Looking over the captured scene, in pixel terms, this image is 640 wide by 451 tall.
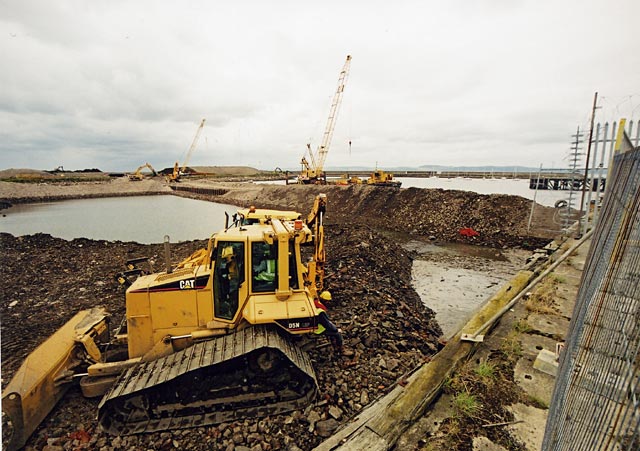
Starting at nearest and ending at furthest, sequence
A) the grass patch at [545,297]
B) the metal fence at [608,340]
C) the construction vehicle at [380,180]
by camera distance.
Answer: the metal fence at [608,340], the grass patch at [545,297], the construction vehicle at [380,180]

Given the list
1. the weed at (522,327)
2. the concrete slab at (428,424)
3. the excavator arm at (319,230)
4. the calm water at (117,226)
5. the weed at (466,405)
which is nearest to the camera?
the concrete slab at (428,424)

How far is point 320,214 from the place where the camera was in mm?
7172

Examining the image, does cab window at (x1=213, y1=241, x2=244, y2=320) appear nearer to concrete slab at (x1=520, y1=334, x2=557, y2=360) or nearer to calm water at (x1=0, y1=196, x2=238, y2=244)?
concrete slab at (x1=520, y1=334, x2=557, y2=360)

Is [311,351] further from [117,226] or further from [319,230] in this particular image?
[117,226]

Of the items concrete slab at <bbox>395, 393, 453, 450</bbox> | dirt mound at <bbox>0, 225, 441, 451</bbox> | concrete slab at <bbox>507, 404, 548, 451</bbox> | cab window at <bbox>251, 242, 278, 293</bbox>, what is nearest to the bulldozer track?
dirt mound at <bbox>0, 225, 441, 451</bbox>

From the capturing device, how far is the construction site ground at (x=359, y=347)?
12.0ft

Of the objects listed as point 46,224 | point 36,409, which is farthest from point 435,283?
point 46,224

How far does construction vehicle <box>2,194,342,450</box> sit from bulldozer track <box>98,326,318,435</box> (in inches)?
0.6

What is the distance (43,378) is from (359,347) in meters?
4.95

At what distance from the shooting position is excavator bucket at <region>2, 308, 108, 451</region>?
4.05 metres

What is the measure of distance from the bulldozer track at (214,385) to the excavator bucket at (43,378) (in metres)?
1.01

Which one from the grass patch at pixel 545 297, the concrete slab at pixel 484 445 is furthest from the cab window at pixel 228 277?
the grass patch at pixel 545 297

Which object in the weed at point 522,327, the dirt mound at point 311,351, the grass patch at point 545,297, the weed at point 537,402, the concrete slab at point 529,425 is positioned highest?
the grass patch at point 545,297

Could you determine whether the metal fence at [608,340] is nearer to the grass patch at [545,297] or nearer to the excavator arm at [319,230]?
the grass patch at [545,297]
